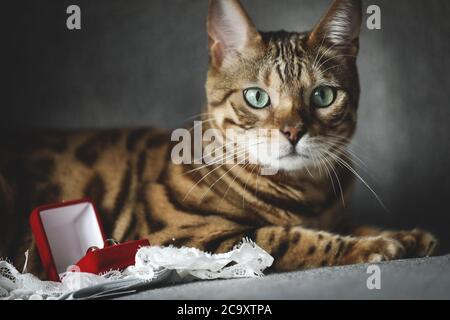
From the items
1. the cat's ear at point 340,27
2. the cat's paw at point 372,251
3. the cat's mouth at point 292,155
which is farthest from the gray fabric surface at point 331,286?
the cat's ear at point 340,27

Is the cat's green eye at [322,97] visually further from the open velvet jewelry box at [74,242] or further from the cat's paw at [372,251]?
the open velvet jewelry box at [74,242]

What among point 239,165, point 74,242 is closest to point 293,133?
point 239,165

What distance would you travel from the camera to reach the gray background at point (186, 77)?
1.87 meters

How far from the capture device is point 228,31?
5.59 feet

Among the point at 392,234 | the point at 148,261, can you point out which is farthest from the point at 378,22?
the point at 148,261

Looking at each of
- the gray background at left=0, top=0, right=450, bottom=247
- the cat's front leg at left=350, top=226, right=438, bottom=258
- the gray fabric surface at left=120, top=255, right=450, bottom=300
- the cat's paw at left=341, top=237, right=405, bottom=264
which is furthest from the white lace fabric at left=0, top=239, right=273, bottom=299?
the gray background at left=0, top=0, right=450, bottom=247

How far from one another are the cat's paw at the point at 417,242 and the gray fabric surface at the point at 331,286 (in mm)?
119

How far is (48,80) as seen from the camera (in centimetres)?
190

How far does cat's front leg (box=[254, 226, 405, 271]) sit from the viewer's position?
150 centimetres

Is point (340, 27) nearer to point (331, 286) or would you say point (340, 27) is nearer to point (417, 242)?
point (417, 242)

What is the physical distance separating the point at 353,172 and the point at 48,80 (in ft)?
3.00

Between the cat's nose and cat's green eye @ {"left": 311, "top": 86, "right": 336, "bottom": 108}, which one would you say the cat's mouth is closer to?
the cat's nose

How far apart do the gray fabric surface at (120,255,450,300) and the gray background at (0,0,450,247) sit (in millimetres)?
456
